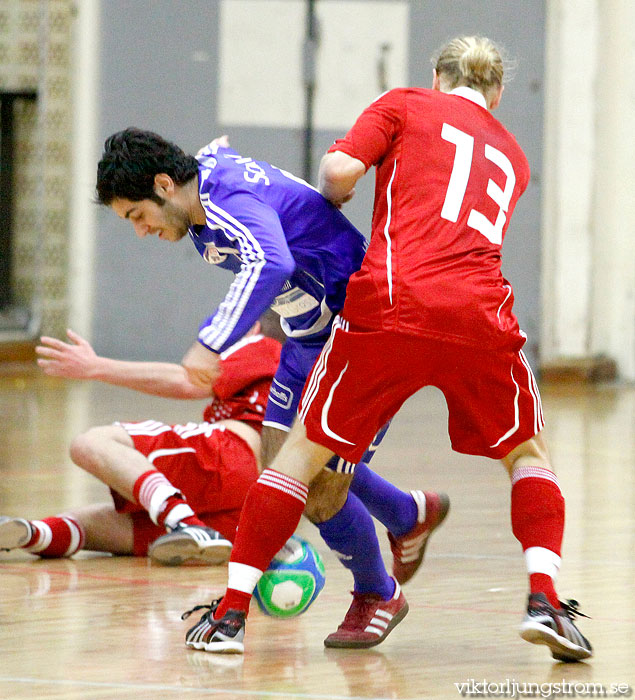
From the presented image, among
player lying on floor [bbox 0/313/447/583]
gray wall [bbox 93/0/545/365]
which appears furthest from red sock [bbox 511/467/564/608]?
gray wall [bbox 93/0/545/365]

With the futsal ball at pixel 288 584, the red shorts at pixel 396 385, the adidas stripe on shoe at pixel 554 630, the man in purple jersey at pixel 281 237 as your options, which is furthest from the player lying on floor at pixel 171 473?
the adidas stripe on shoe at pixel 554 630

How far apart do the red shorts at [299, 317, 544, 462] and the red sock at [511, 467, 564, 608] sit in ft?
0.27

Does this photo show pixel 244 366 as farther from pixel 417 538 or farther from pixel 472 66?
pixel 472 66

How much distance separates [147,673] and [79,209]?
27.1ft

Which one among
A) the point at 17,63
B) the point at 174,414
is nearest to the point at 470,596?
the point at 174,414

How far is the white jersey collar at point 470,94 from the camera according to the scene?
9.40 ft

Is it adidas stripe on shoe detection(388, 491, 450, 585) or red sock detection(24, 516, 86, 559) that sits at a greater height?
adidas stripe on shoe detection(388, 491, 450, 585)

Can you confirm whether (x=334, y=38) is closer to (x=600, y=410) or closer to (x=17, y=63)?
(x=17, y=63)

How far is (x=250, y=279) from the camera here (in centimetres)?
263

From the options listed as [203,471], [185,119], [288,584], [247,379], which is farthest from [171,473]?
[185,119]

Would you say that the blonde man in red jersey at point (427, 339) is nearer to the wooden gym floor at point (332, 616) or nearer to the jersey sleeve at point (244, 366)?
the wooden gym floor at point (332, 616)

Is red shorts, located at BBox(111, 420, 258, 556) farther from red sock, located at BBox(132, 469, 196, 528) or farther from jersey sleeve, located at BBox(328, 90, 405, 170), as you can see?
jersey sleeve, located at BBox(328, 90, 405, 170)

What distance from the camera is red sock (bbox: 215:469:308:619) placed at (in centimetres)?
271

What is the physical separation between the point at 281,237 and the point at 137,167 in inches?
15.8
